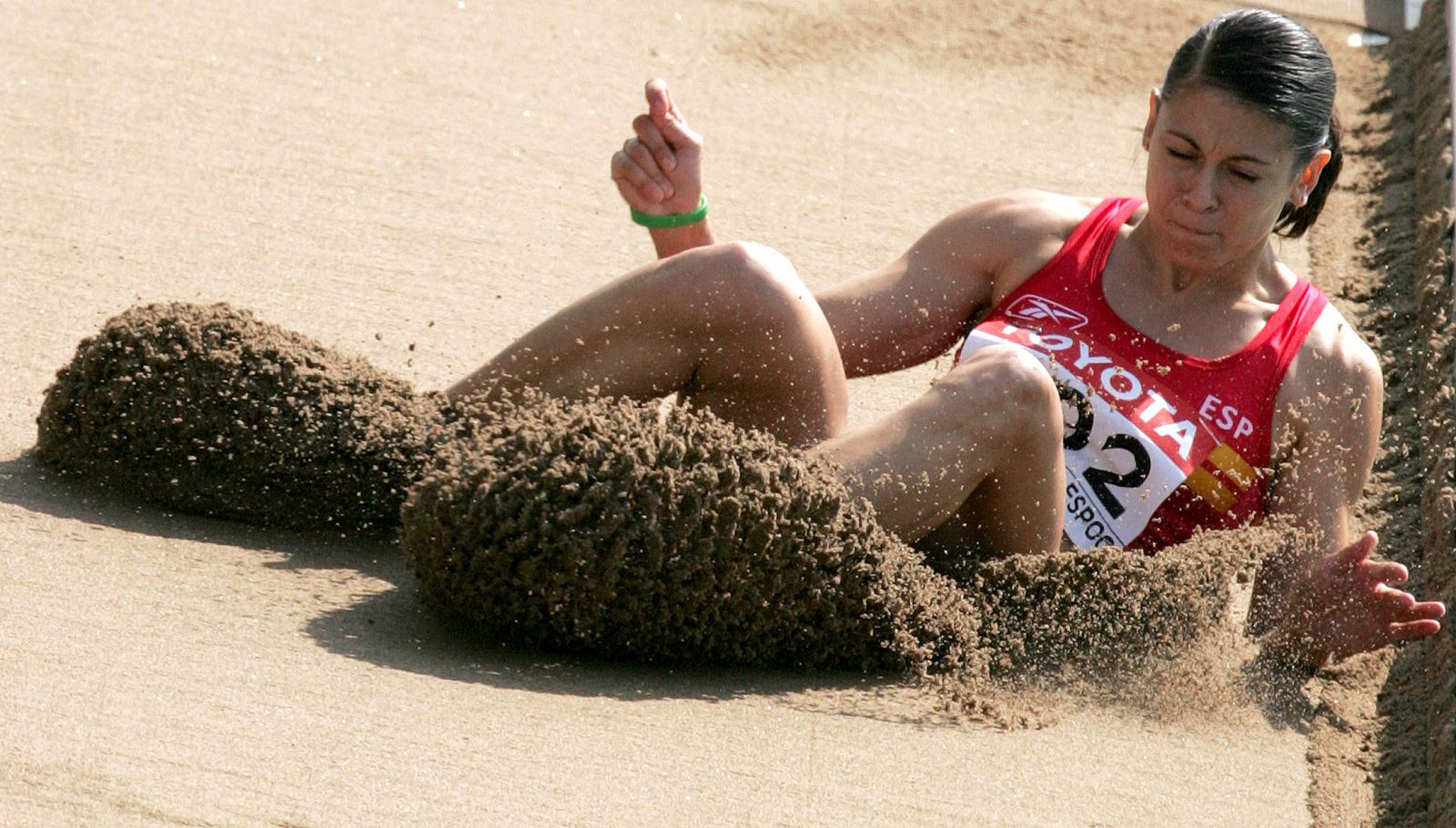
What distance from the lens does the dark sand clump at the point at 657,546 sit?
2.48 meters

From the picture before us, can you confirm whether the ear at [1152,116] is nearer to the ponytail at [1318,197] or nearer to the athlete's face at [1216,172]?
the athlete's face at [1216,172]

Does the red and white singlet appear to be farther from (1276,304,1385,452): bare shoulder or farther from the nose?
the nose

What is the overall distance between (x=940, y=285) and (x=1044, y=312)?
20cm

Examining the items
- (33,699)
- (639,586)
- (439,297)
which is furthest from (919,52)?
(33,699)

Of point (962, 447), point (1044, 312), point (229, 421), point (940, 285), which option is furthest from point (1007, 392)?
point (229, 421)

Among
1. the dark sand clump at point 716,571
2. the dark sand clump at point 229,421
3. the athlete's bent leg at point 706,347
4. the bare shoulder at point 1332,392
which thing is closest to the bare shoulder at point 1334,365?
the bare shoulder at point 1332,392

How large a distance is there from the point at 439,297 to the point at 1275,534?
1.81 meters

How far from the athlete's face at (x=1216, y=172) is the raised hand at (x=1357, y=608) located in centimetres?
53

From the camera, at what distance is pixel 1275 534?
9.76 feet

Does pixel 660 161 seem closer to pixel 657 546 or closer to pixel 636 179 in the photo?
pixel 636 179

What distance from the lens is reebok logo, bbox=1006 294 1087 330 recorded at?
3.17m

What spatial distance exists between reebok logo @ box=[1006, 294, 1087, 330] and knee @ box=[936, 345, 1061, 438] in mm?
428

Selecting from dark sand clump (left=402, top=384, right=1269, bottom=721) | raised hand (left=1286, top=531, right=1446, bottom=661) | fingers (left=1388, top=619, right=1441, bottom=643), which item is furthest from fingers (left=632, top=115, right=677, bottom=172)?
fingers (left=1388, top=619, right=1441, bottom=643)

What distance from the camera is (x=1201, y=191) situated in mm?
3004
